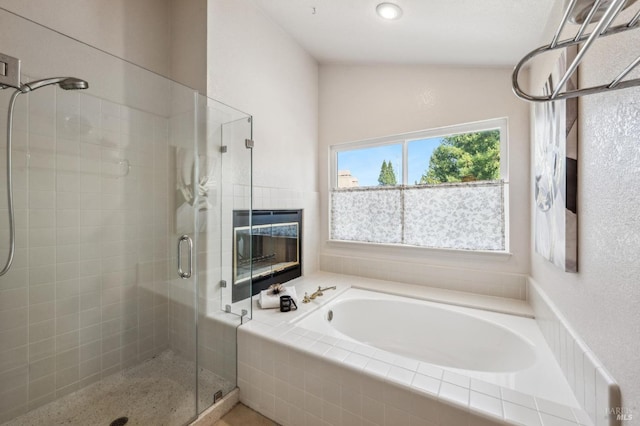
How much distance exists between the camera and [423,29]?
6.31 ft

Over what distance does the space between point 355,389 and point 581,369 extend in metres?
0.93

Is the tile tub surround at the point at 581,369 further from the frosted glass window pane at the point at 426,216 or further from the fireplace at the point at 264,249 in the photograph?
the fireplace at the point at 264,249

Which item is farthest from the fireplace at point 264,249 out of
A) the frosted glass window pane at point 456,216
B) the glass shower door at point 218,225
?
the frosted glass window pane at point 456,216

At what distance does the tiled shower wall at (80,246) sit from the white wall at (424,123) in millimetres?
1717

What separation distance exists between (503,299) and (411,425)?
1.50 meters

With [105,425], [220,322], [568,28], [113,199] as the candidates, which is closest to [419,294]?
[220,322]

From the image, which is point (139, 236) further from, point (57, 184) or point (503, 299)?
point (503, 299)

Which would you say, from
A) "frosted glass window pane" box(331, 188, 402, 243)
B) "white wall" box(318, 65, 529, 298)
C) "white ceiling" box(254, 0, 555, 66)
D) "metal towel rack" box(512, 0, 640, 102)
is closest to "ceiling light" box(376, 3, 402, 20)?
"white ceiling" box(254, 0, 555, 66)

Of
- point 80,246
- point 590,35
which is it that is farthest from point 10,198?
point 590,35

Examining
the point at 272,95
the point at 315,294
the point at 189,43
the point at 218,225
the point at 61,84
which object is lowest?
the point at 315,294

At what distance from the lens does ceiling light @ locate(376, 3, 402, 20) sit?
5.72ft

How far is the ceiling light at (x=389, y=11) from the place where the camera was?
5.72ft

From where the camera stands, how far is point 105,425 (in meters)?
1.45

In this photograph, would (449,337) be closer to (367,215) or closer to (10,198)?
(367,215)
